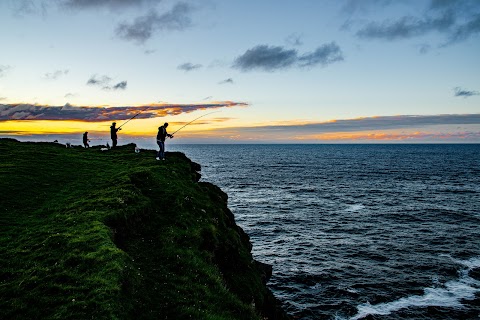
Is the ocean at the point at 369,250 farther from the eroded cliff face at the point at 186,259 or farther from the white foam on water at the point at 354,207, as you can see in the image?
the eroded cliff face at the point at 186,259

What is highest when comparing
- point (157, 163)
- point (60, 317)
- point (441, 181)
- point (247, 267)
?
point (157, 163)

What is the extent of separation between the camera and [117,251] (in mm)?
13938

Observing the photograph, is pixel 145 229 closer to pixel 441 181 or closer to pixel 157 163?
pixel 157 163

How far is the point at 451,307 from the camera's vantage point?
27.2 meters

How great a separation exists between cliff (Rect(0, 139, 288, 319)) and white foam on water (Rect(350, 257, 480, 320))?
30.9 ft

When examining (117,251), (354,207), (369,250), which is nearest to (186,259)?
(117,251)

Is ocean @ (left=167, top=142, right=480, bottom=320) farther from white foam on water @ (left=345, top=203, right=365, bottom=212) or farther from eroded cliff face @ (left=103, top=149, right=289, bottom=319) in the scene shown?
eroded cliff face @ (left=103, top=149, right=289, bottom=319)

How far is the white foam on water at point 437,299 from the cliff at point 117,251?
370 inches

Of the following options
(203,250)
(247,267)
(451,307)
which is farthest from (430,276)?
(203,250)

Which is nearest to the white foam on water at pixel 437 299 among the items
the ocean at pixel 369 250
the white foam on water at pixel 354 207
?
the ocean at pixel 369 250

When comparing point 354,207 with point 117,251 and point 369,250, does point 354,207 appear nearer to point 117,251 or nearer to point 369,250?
point 369,250

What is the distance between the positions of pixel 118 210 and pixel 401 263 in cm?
3104

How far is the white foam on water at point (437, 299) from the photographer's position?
89.6ft

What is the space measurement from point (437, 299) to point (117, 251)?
90.2 feet
